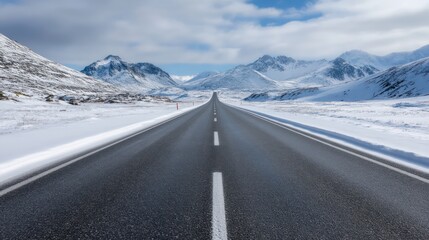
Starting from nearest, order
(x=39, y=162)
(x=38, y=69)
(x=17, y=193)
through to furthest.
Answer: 1. (x=17, y=193)
2. (x=39, y=162)
3. (x=38, y=69)

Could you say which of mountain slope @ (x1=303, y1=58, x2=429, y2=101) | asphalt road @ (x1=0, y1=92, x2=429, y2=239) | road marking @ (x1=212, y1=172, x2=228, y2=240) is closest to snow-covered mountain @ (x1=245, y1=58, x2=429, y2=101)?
mountain slope @ (x1=303, y1=58, x2=429, y2=101)

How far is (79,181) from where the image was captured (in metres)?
5.42

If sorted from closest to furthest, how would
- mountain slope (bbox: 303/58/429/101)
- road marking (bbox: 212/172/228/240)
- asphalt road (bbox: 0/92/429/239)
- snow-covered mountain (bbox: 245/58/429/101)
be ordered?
road marking (bbox: 212/172/228/240) → asphalt road (bbox: 0/92/429/239) → snow-covered mountain (bbox: 245/58/429/101) → mountain slope (bbox: 303/58/429/101)

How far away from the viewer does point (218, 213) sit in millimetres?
3828

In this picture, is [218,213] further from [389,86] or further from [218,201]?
[389,86]

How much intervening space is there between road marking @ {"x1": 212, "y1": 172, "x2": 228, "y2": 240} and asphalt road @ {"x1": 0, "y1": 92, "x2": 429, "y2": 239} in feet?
0.04

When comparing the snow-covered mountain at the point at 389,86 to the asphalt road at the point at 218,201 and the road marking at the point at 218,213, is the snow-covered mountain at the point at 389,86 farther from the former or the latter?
the road marking at the point at 218,213

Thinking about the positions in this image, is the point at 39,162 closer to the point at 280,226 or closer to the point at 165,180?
the point at 165,180

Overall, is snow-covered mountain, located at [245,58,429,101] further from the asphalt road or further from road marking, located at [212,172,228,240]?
road marking, located at [212,172,228,240]

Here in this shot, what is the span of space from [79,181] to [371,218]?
476 cm

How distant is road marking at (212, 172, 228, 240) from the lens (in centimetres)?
324

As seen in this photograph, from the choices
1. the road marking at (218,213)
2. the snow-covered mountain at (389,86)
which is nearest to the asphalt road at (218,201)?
the road marking at (218,213)

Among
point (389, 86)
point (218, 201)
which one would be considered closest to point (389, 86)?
point (389, 86)

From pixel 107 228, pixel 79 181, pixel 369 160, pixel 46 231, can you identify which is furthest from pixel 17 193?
pixel 369 160
